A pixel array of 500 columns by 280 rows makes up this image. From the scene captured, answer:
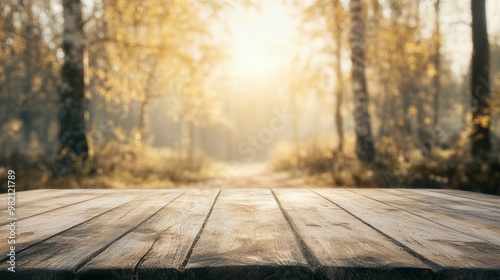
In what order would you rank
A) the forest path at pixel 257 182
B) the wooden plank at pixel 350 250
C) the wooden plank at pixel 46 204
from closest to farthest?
the wooden plank at pixel 350 250
the wooden plank at pixel 46 204
the forest path at pixel 257 182

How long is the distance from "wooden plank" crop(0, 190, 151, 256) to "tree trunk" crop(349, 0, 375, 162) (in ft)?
22.9

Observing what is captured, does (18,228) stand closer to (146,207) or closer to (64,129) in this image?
(146,207)

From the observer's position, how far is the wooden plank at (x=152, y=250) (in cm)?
96

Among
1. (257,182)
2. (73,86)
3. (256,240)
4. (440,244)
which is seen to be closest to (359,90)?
(257,182)

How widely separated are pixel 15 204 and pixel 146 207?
0.76m

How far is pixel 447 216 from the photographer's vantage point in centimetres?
172

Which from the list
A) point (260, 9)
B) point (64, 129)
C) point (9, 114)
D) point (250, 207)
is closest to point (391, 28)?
point (260, 9)

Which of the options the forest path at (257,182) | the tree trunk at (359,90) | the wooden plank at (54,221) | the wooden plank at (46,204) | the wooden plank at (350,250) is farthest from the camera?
the forest path at (257,182)

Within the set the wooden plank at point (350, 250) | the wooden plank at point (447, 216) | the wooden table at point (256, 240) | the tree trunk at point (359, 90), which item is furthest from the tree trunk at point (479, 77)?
the wooden plank at point (350, 250)

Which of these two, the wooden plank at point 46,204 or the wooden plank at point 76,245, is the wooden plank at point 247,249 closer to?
the wooden plank at point 76,245

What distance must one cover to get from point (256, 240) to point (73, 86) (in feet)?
25.2

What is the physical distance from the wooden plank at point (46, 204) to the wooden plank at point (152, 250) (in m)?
0.59

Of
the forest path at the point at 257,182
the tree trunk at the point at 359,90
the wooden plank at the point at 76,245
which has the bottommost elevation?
the forest path at the point at 257,182

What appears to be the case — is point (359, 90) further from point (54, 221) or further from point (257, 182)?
point (54, 221)
